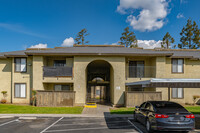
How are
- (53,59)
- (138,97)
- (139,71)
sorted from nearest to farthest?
(138,97) < (139,71) < (53,59)

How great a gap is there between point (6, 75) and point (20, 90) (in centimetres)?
282

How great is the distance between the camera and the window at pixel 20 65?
2064 cm

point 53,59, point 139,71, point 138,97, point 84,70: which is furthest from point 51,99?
point 139,71

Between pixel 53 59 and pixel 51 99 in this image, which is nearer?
pixel 51 99

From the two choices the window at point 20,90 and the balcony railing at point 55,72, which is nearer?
the balcony railing at point 55,72

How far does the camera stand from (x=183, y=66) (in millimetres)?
20828

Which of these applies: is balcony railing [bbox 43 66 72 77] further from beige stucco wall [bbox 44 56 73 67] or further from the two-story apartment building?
beige stucco wall [bbox 44 56 73 67]

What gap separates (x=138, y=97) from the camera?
59.3ft

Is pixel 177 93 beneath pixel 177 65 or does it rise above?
beneath

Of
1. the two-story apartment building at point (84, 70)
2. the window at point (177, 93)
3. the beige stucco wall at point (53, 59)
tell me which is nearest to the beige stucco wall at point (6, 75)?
the two-story apartment building at point (84, 70)

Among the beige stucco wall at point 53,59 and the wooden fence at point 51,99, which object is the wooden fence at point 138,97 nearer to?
the wooden fence at point 51,99

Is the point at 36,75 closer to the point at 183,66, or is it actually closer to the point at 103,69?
the point at 103,69

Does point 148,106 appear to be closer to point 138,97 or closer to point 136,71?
point 138,97

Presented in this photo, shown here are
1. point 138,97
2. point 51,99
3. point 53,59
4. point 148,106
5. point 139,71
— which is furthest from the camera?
point 53,59
